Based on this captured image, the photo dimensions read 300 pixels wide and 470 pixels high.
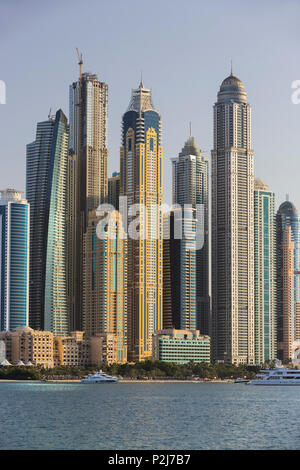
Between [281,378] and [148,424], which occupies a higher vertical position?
[148,424]

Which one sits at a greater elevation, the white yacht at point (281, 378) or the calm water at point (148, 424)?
the calm water at point (148, 424)

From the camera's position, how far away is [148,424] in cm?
8488

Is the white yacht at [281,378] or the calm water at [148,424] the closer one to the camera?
the calm water at [148,424]

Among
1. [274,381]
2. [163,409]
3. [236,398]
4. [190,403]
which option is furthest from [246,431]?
[274,381]

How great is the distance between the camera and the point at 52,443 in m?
70.0

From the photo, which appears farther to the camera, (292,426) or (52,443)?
(292,426)

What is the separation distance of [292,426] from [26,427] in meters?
22.7

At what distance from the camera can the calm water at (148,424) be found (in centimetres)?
7050

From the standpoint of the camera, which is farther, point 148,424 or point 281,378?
point 281,378
